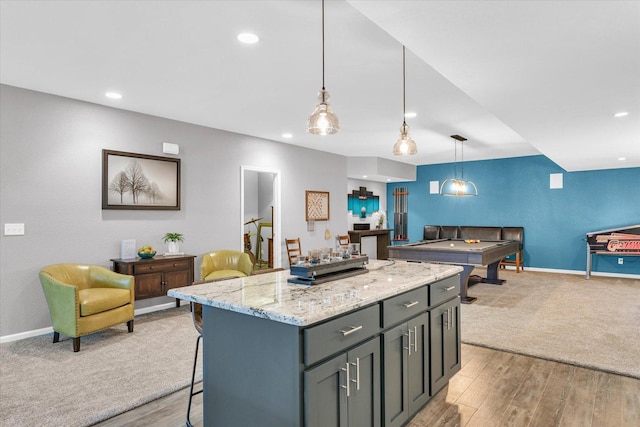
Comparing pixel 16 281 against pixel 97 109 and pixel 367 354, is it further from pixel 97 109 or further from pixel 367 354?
pixel 367 354

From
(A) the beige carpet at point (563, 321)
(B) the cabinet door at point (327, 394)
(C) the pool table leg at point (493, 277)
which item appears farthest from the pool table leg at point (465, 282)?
(B) the cabinet door at point (327, 394)

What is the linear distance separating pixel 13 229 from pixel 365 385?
402 centimetres

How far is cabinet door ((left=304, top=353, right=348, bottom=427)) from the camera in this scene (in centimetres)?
161

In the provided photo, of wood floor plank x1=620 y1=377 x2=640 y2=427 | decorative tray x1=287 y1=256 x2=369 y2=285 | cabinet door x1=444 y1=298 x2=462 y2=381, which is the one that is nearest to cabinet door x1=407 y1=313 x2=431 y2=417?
cabinet door x1=444 y1=298 x2=462 y2=381

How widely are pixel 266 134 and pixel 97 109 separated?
2.45 metres

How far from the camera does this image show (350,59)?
327 cm

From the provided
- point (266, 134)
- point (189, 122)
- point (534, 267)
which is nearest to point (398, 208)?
point (534, 267)

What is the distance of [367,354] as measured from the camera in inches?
76.3

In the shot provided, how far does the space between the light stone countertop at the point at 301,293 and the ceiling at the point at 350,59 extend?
4.71 ft

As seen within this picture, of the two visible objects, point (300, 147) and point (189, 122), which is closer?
point (189, 122)

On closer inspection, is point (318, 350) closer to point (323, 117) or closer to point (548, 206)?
point (323, 117)

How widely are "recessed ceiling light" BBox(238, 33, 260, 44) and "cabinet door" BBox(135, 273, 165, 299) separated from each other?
119 inches

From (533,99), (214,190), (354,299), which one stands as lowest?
(354,299)

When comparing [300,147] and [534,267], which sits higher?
[300,147]
